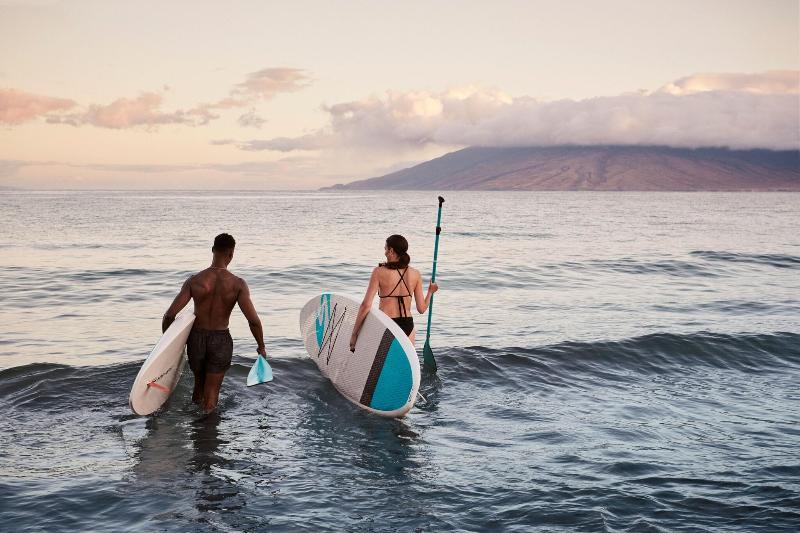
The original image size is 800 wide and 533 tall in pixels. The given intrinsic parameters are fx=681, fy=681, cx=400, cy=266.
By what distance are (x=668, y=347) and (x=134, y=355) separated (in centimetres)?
947

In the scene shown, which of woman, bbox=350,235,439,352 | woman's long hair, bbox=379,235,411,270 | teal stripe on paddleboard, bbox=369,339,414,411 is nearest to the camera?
teal stripe on paddleboard, bbox=369,339,414,411

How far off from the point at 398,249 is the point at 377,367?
4.89 ft

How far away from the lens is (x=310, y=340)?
10.7 metres

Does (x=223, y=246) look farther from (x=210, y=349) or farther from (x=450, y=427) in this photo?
(x=450, y=427)

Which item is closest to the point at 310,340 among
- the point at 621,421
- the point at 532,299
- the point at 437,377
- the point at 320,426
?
the point at 437,377

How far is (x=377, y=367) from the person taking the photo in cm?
848

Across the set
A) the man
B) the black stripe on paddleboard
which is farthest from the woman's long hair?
the man

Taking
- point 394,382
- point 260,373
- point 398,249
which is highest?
point 398,249

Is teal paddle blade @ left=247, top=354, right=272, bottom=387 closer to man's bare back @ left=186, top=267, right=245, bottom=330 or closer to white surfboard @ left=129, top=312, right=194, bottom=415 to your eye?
man's bare back @ left=186, top=267, right=245, bottom=330

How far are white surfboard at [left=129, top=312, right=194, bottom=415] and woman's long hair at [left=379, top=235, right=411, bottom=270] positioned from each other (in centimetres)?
248

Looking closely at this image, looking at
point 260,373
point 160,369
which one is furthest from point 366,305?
point 160,369

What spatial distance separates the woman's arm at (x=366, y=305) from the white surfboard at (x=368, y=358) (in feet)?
0.23

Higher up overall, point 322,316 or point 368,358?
point 322,316

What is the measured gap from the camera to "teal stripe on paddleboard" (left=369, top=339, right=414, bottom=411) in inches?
316
